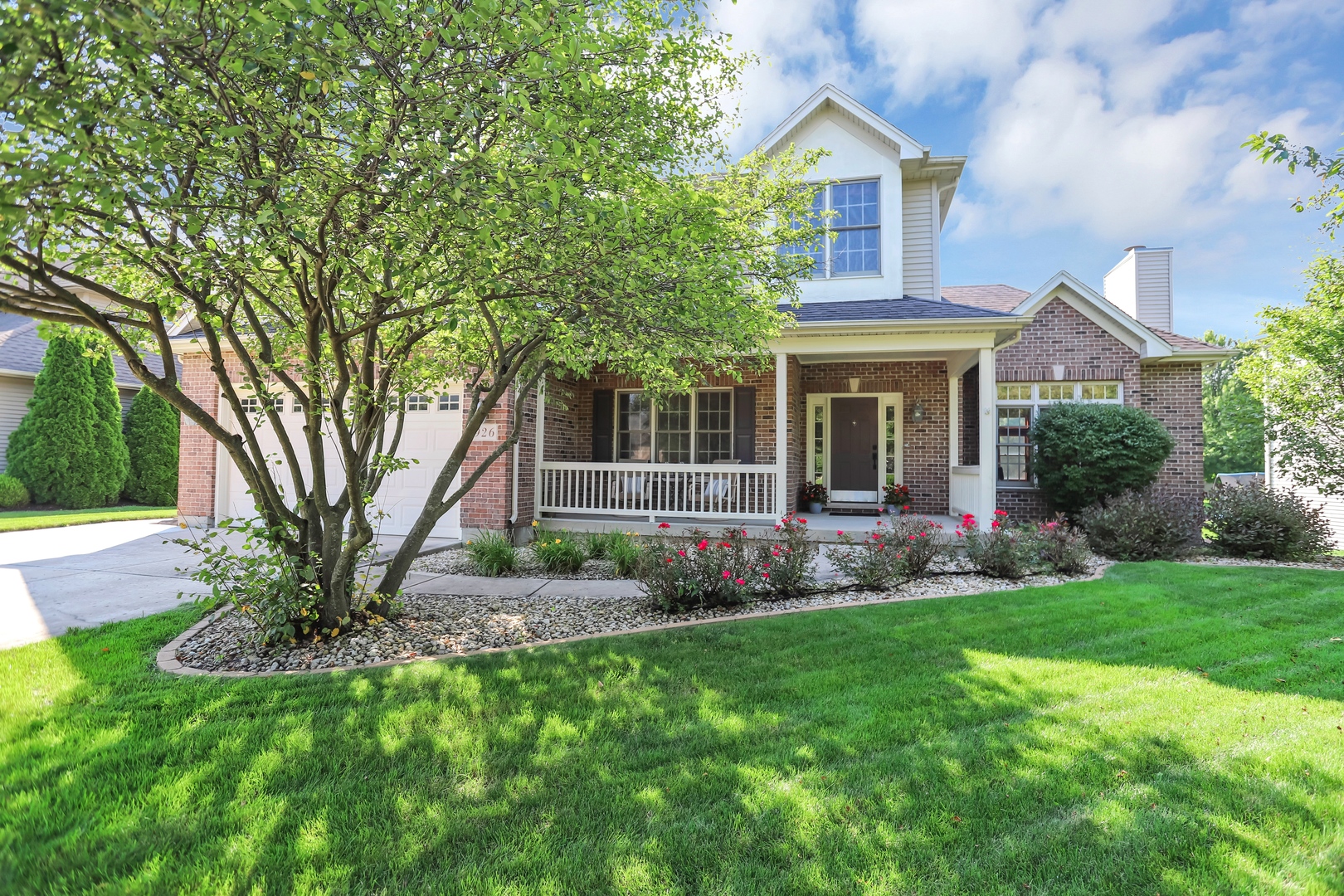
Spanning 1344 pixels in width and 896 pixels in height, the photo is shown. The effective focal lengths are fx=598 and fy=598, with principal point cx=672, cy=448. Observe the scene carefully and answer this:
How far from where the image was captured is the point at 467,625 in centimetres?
484

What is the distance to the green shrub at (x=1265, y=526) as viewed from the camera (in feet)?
26.2

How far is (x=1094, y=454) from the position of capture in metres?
9.47

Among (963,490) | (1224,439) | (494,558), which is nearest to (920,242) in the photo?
(963,490)

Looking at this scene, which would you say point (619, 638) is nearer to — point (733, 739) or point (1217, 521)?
point (733, 739)

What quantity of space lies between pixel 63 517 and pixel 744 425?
12.8 m

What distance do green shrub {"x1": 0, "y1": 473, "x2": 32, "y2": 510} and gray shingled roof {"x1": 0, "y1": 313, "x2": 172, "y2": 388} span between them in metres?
2.92

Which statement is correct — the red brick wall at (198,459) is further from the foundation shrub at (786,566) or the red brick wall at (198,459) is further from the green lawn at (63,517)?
the foundation shrub at (786,566)

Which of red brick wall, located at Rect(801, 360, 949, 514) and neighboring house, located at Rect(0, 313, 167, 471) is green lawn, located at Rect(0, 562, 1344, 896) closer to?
red brick wall, located at Rect(801, 360, 949, 514)

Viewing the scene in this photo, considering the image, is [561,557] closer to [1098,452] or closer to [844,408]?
[844,408]

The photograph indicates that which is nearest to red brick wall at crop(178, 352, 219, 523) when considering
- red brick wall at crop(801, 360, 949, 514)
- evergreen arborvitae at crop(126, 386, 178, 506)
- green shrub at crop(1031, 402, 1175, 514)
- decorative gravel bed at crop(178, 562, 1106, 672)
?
evergreen arborvitae at crop(126, 386, 178, 506)

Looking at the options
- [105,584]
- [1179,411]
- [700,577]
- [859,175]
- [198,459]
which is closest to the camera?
[700,577]

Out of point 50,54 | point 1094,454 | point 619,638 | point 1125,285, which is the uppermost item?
point 1125,285

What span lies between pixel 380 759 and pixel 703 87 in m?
6.71

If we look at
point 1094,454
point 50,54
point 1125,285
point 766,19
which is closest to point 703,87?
point 766,19
